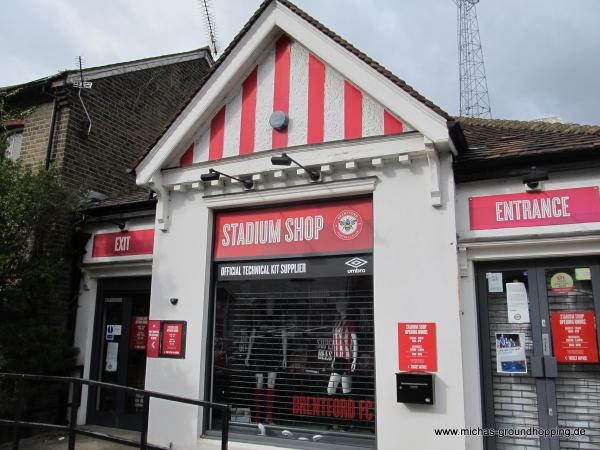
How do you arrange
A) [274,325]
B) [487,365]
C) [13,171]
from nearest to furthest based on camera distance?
1. [487,365]
2. [274,325]
3. [13,171]

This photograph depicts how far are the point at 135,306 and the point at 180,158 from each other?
294 centimetres

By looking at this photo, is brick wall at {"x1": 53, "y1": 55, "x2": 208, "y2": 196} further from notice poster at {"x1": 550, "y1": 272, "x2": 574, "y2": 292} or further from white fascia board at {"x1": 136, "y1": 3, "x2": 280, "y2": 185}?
notice poster at {"x1": 550, "y1": 272, "x2": 574, "y2": 292}

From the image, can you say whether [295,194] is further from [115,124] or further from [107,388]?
[115,124]

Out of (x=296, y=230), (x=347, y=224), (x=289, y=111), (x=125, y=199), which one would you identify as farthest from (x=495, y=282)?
(x=125, y=199)

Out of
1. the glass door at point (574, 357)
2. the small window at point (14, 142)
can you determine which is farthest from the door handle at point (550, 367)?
the small window at point (14, 142)

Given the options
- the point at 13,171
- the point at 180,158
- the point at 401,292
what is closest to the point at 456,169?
the point at 401,292

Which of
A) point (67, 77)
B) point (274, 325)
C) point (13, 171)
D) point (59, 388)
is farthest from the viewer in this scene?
point (67, 77)

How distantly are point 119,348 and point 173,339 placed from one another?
213 cm

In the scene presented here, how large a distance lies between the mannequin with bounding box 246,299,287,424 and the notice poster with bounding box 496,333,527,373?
9.23 feet

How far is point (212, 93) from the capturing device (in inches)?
297

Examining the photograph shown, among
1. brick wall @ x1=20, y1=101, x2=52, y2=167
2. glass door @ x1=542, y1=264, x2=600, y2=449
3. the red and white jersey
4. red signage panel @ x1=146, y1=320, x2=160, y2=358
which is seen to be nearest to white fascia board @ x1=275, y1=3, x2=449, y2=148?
glass door @ x1=542, y1=264, x2=600, y2=449

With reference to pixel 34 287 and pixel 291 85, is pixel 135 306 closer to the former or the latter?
pixel 34 287

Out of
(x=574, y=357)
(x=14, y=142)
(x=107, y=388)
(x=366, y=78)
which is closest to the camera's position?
(x=107, y=388)

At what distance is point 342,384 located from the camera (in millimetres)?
6578
